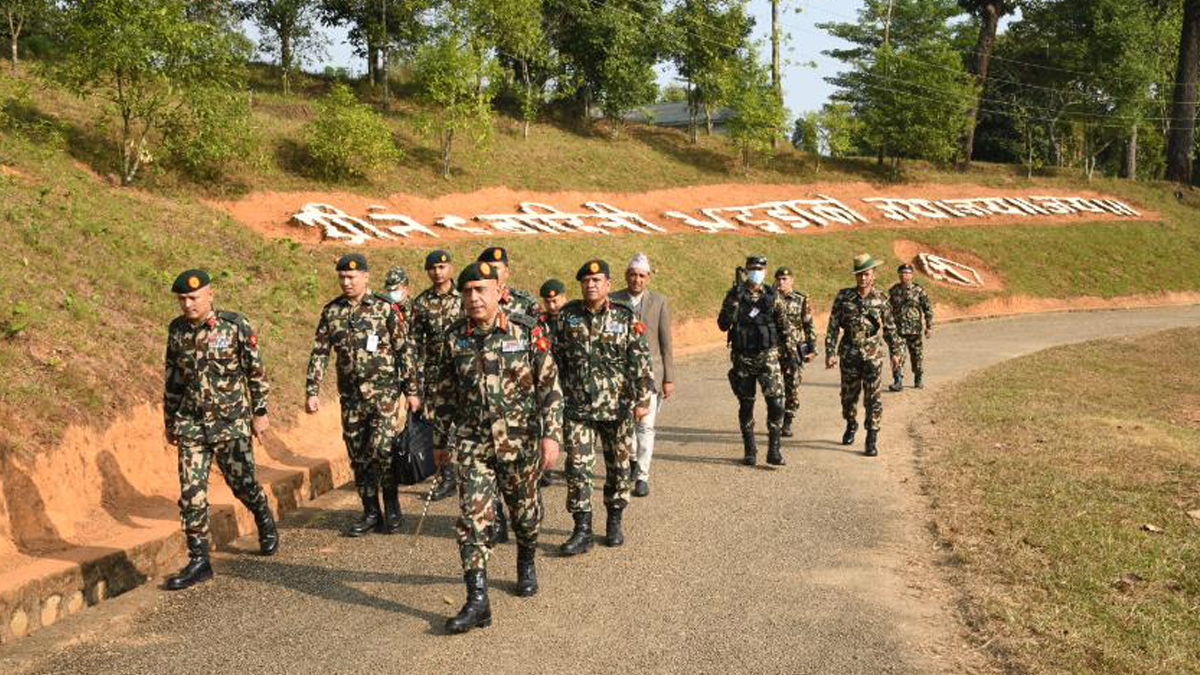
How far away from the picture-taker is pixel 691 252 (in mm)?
29094

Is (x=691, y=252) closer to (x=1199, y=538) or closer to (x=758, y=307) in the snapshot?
(x=758, y=307)

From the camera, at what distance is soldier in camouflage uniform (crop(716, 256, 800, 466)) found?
9914 mm

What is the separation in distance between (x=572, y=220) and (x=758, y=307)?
21.2 metres

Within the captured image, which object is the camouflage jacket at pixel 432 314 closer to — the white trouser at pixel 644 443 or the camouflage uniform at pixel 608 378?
the camouflage uniform at pixel 608 378

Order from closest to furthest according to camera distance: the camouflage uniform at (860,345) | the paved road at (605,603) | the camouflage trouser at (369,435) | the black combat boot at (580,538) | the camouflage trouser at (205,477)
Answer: the paved road at (605,603), the camouflage trouser at (205,477), the black combat boot at (580,538), the camouflage trouser at (369,435), the camouflage uniform at (860,345)

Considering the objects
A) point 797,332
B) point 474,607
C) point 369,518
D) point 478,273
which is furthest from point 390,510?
point 797,332

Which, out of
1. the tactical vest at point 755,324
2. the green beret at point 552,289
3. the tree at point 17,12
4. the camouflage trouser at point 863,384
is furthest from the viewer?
the tree at point 17,12

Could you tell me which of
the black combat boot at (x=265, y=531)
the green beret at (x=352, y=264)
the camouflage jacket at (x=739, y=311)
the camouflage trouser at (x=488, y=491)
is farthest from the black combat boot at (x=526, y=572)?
the camouflage jacket at (x=739, y=311)

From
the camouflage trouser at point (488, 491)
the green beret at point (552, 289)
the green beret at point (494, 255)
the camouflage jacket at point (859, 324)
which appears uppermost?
the green beret at point (494, 255)

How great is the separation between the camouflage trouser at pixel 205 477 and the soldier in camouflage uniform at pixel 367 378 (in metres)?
0.85

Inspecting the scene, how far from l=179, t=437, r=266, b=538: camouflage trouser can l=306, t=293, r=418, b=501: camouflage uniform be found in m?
0.86

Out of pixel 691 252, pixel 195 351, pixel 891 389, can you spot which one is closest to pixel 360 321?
pixel 195 351

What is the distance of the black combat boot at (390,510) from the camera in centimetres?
782

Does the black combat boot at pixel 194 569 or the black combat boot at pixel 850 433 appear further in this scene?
the black combat boot at pixel 850 433
